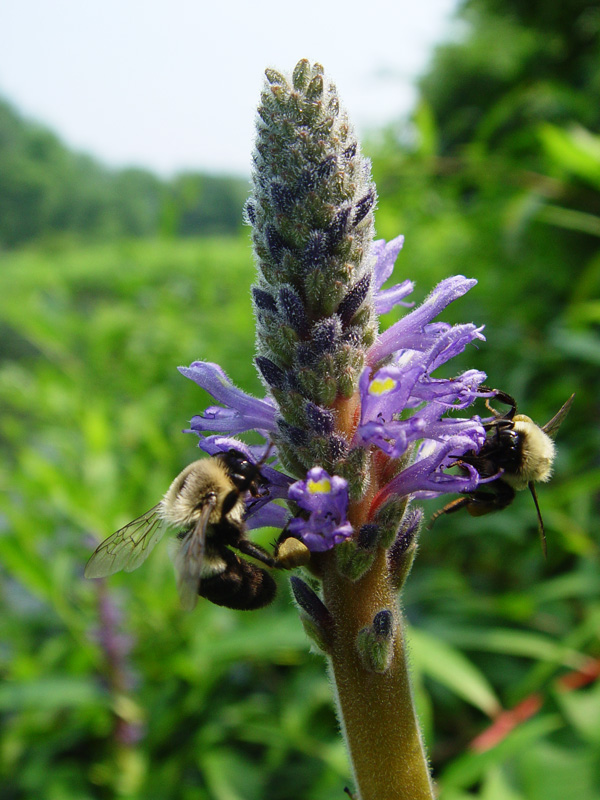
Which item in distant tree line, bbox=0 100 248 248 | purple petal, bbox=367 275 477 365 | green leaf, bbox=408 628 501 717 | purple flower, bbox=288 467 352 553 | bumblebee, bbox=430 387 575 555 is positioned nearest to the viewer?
purple flower, bbox=288 467 352 553

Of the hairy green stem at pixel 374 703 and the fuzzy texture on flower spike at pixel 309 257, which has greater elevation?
the fuzzy texture on flower spike at pixel 309 257

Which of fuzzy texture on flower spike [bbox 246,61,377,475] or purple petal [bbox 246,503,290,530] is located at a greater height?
fuzzy texture on flower spike [bbox 246,61,377,475]

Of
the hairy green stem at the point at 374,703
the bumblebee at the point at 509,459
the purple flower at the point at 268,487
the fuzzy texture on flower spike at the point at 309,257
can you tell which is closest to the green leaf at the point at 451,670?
the bumblebee at the point at 509,459

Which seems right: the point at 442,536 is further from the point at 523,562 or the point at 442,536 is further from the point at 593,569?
the point at 593,569

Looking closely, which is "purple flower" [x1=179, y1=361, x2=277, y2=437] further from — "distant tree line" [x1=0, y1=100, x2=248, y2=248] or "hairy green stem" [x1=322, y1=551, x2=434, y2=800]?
"distant tree line" [x1=0, y1=100, x2=248, y2=248]

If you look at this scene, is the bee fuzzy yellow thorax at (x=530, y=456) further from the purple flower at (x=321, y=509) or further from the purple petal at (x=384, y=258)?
the purple flower at (x=321, y=509)

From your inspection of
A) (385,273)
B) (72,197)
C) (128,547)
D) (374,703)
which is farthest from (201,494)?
(72,197)

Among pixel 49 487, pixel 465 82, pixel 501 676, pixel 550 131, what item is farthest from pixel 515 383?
pixel 465 82

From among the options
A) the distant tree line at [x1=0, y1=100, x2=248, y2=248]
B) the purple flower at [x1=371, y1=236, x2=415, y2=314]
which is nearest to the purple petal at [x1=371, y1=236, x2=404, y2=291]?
the purple flower at [x1=371, y1=236, x2=415, y2=314]
